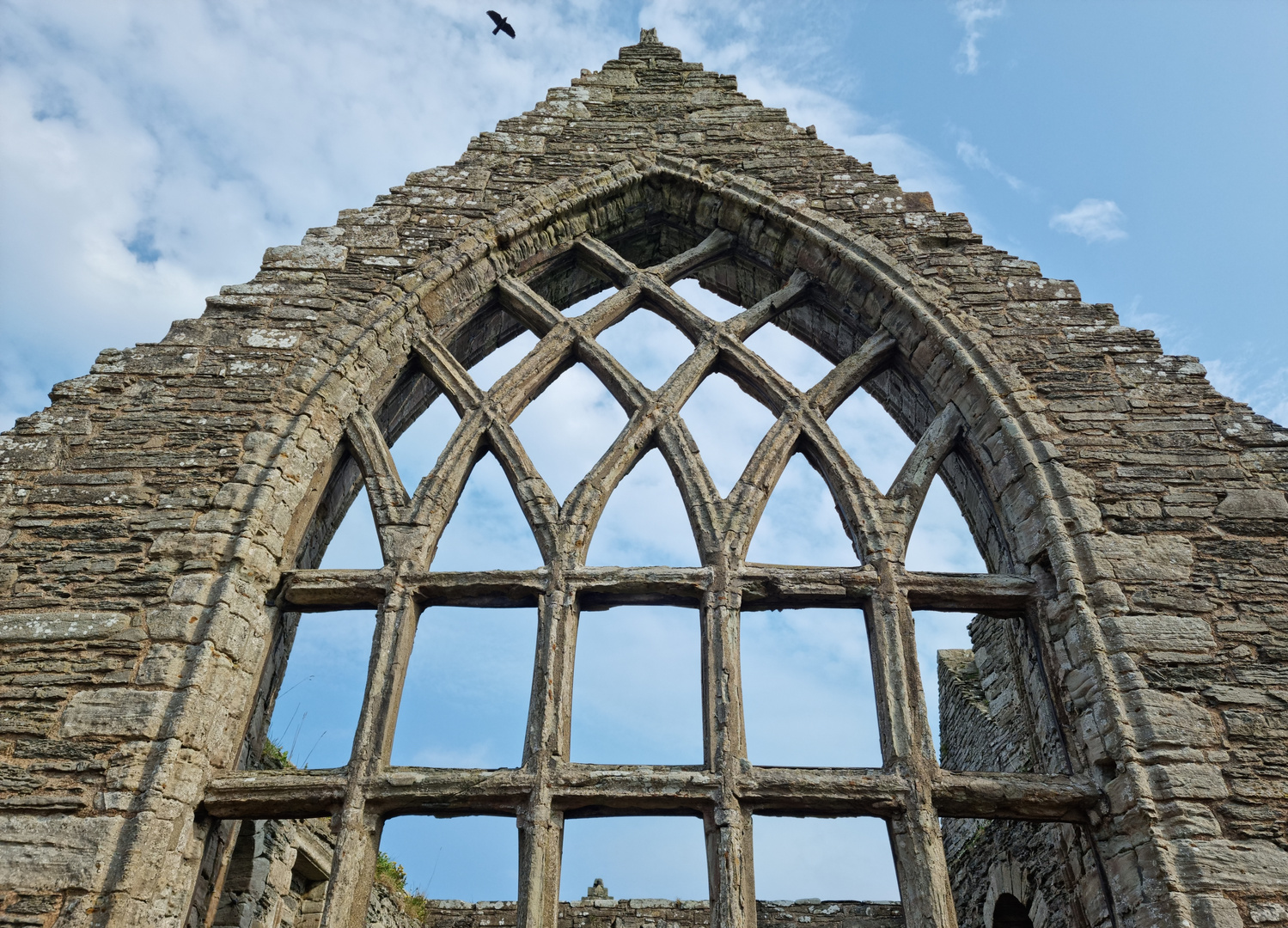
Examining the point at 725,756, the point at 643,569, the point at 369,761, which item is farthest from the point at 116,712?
the point at 725,756

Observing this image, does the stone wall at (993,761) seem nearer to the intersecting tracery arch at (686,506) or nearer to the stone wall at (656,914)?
the intersecting tracery arch at (686,506)

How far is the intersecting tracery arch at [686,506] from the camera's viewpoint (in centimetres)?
365

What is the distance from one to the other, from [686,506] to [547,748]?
1.39 meters

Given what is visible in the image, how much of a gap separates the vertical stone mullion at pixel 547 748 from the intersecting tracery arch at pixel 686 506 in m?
0.01

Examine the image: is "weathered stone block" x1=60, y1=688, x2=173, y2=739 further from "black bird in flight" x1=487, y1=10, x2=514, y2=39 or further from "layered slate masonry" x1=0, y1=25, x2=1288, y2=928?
"black bird in flight" x1=487, y1=10, x2=514, y2=39

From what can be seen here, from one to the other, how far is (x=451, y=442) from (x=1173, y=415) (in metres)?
3.58

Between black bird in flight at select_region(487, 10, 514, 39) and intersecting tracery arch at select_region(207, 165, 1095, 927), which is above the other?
black bird in flight at select_region(487, 10, 514, 39)

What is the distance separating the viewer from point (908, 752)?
12.3 ft

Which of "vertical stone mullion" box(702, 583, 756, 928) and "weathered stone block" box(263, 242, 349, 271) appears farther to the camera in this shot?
"weathered stone block" box(263, 242, 349, 271)

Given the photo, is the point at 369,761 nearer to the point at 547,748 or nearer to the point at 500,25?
the point at 547,748

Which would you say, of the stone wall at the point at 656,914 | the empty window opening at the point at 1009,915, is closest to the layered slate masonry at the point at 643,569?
the empty window opening at the point at 1009,915

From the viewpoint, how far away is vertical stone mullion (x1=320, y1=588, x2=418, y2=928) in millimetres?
3463

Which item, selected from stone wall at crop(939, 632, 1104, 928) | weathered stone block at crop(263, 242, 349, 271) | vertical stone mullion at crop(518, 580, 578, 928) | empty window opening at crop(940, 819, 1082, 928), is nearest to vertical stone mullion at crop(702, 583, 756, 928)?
vertical stone mullion at crop(518, 580, 578, 928)

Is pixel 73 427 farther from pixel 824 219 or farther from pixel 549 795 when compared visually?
pixel 824 219
